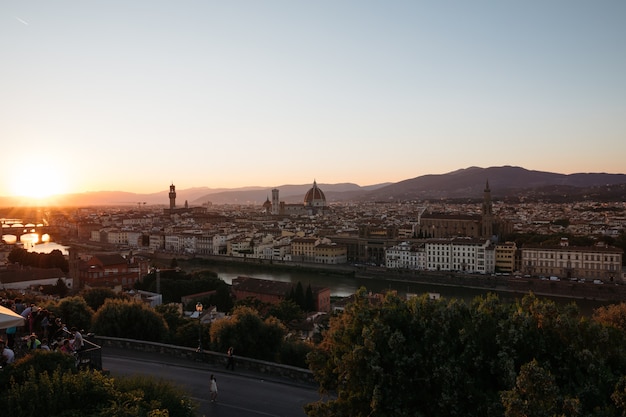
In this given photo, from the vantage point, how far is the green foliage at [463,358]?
397cm

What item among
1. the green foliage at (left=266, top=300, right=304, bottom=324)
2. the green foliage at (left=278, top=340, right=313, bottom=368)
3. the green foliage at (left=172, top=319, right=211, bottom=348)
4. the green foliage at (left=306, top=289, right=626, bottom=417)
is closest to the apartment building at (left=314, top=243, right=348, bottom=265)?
the green foliage at (left=266, top=300, right=304, bottom=324)

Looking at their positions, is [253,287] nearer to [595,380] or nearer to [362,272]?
[362,272]

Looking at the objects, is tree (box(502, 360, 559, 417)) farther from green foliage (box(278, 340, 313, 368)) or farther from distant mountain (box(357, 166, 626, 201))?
distant mountain (box(357, 166, 626, 201))

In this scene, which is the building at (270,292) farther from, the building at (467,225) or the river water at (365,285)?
the building at (467,225)

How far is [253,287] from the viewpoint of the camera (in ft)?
61.1

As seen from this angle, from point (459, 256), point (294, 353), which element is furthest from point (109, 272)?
point (459, 256)

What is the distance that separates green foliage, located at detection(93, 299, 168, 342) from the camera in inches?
344

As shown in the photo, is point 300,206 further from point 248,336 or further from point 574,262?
point 248,336

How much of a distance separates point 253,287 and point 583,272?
15.6 meters

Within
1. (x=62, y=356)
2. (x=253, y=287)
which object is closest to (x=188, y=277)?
(x=253, y=287)

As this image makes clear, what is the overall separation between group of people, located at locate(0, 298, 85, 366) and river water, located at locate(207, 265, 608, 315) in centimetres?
1601

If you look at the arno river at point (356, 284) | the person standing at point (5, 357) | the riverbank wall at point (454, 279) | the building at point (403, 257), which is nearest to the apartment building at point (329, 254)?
the riverbank wall at point (454, 279)

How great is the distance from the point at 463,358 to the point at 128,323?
6.09 metres

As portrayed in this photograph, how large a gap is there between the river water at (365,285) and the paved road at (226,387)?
→ 14231 mm
